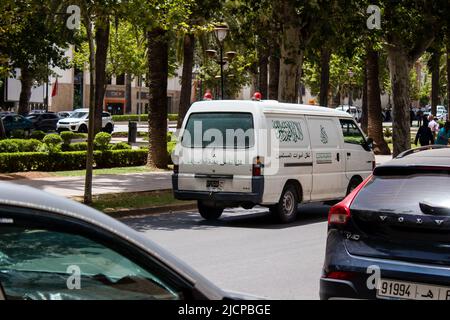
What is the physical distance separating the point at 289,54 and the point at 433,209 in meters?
18.0

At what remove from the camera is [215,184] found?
14.2 m

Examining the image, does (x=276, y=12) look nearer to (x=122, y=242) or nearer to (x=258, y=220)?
(x=258, y=220)

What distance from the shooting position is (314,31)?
2381 centimetres

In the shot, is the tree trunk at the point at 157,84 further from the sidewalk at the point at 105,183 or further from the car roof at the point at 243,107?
the car roof at the point at 243,107

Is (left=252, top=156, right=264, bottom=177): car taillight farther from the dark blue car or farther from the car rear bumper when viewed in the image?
the car rear bumper

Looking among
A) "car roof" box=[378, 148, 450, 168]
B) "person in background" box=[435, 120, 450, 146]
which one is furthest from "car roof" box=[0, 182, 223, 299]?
"person in background" box=[435, 120, 450, 146]

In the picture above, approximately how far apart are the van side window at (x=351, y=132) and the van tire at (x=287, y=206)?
6.88 ft

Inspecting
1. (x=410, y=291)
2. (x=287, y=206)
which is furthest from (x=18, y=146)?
(x=410, y=291)

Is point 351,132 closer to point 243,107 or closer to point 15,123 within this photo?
point 243,107

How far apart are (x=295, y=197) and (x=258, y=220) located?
96 centimetres

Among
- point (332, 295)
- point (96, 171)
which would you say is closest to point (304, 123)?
point (332, 295)

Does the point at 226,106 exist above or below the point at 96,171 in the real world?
above

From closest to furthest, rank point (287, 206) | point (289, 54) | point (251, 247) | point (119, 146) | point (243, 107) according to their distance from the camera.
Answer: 1. point (251, 247)
2. point (243, 107)
3. point (287, 206)
4. point (289, 54)
5. point (119, 146)
